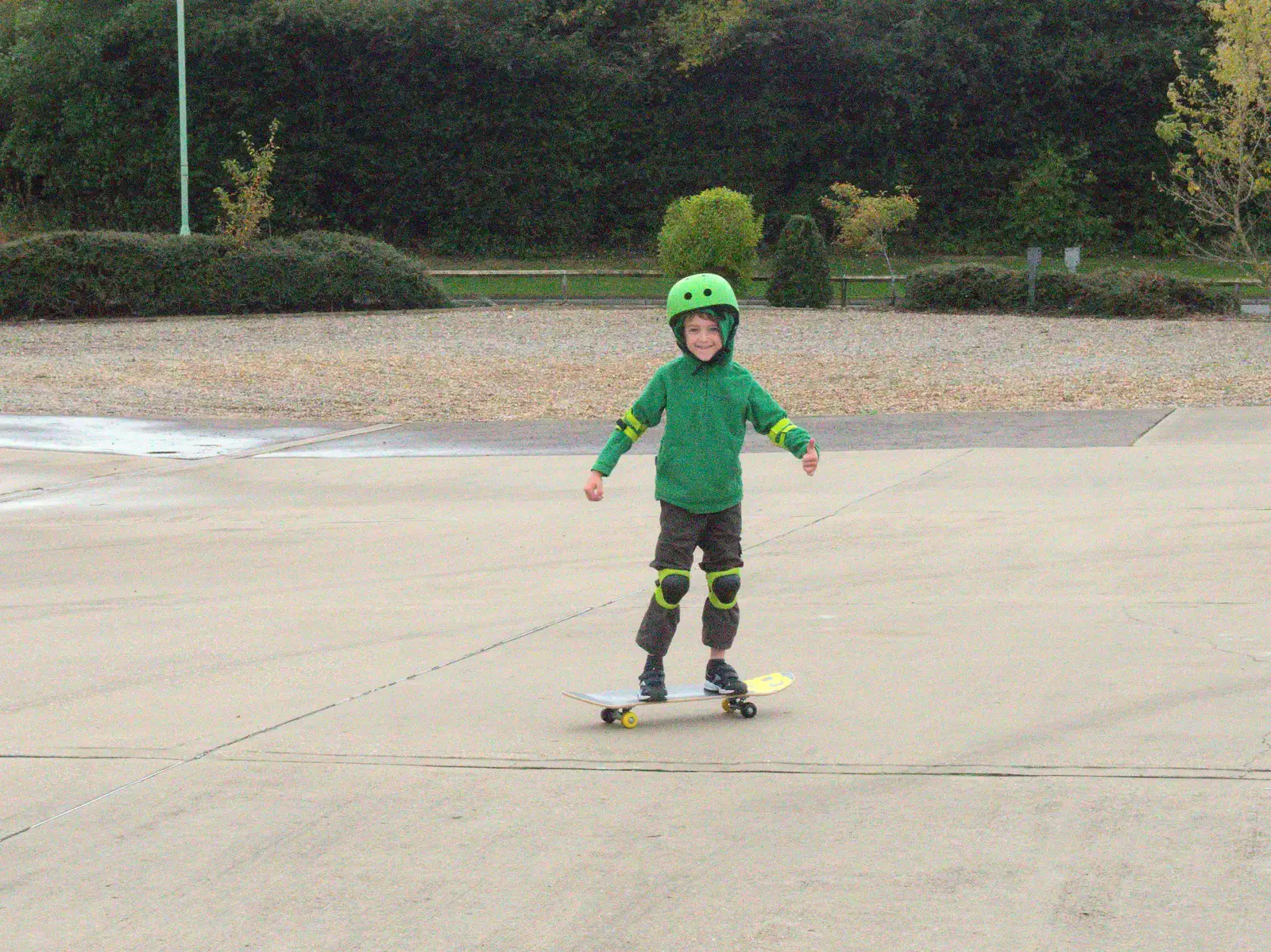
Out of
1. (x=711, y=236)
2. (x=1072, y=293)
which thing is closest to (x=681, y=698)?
(x=1072, y=293)

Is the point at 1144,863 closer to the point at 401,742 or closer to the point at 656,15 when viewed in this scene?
the point at 401,742

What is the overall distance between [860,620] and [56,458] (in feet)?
25.6

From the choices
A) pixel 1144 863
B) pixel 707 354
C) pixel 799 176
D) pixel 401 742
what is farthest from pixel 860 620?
pixel 799 176

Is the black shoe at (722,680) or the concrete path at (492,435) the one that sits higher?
the concrete path at (492,435)

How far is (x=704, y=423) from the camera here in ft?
18.6

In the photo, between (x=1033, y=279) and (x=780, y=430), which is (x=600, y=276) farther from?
(x=780, y=430)

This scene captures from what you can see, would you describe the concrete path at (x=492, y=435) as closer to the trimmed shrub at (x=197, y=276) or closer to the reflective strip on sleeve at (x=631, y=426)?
the reflective strip on sleeve at (x=631, y=426)

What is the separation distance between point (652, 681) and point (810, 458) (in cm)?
97

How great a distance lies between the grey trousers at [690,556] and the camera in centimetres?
568

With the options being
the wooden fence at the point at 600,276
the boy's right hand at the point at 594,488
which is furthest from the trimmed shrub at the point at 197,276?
the boy's right hand at the point at 594,488

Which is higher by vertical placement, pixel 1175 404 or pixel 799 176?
pixel 799 176

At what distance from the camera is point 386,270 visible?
30094 millimetres

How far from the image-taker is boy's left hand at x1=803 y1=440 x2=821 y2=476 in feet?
18.4

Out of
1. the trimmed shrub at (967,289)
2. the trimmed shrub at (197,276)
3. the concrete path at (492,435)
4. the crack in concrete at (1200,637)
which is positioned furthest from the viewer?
the trimmed shrub at (967,289)
